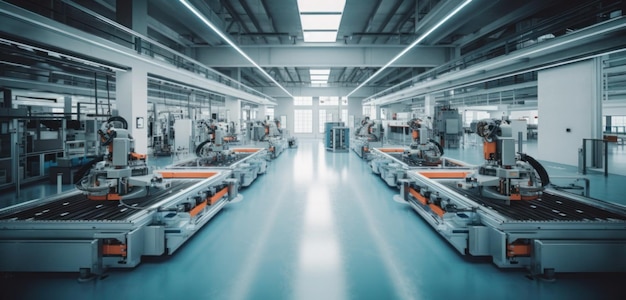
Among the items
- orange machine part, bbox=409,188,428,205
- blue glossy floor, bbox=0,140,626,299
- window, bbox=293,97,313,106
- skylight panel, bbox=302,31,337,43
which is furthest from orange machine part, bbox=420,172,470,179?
window, bbox=293,97,313,106

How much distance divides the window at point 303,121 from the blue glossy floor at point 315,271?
829 inches

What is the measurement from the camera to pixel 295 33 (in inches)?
416

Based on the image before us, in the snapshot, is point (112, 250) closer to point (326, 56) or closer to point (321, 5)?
point (321, 5)

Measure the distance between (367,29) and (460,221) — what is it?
8.47 metres

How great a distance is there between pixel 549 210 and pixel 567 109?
23.9 feet

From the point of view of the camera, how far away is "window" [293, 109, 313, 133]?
25.5 metres

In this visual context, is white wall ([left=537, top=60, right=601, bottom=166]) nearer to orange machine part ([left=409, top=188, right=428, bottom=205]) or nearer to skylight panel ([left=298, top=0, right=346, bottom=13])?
orange machine part ([left=409, top=188, right=428, bottom=205])

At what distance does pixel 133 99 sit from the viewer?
6.61m

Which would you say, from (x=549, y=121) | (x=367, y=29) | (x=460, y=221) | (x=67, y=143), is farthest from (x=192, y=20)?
(x=549, y=121)

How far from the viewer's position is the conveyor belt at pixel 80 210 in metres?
3.18

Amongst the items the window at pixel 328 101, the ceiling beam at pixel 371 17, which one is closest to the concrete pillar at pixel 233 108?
the ceiling beam at pixel 371 17

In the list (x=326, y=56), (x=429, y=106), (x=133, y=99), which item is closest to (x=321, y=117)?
(x=429, y=106)

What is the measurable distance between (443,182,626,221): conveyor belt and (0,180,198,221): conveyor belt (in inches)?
161

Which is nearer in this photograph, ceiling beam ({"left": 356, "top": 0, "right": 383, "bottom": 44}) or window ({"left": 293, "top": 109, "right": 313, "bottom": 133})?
ceiling beam ({"left": 356, "top": 0, "right": 383, "bottom": 44})
